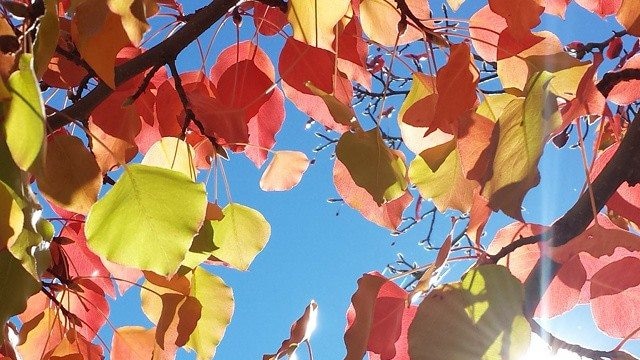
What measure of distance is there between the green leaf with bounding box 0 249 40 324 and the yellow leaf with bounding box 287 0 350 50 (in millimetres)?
259

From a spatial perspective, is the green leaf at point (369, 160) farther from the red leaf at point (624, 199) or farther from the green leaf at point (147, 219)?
the red leaf at point (624, 199)

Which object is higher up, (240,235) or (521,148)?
(521,148)

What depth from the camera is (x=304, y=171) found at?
814 mm

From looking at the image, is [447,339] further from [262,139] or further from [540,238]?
[262,139]

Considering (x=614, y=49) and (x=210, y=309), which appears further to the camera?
(x=614, y=49)

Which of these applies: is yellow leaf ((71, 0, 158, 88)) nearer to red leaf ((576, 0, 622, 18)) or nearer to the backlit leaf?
the backlit leaf

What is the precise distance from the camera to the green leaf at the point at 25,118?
347 millimetres

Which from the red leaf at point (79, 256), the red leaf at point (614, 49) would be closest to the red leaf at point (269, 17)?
the red leaf at point (79, 256)

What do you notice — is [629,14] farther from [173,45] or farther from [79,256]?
[79,256]

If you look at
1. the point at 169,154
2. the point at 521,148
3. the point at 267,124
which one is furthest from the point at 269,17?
the point at 521,148

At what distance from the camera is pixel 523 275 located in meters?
0.63

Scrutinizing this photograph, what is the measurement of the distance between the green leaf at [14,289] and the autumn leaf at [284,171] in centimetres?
39

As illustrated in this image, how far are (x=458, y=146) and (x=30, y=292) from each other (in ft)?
1.03

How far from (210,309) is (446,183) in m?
0.25
